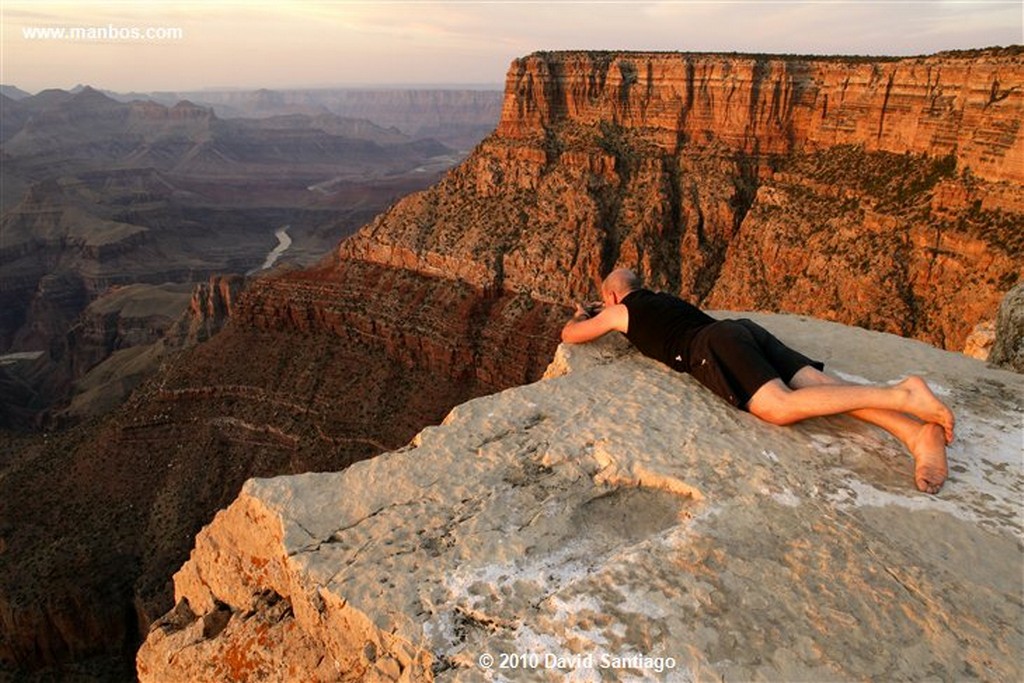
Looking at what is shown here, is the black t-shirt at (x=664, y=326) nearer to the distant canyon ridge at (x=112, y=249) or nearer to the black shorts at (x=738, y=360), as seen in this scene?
the black shorts at (x=738, y=360)

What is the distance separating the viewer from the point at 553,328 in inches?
1441

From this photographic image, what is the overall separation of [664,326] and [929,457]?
112 inches

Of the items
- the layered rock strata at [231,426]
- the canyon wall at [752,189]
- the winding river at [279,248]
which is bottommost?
the winding river at [279,248]

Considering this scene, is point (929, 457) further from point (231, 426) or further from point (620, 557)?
point (231, 426)

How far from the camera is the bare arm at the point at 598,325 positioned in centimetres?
778

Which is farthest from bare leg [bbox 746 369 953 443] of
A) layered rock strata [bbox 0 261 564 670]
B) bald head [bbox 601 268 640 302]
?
layered rock strata [bbox 0 261 564 670]

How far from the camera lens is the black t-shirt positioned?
7142mm

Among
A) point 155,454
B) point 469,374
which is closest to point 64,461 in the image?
point 155,454

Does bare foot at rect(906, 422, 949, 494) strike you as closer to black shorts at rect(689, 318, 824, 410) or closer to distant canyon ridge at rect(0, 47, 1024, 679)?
black shorts at rect(689, 318, 824, 410)

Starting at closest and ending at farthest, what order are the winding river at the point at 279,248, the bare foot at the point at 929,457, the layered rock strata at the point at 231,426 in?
the bare foot at the point at 929,457, the layered rock strata at the point at 231,426, the winding river at the point at 279,248

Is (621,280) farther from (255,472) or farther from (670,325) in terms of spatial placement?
(255,472)

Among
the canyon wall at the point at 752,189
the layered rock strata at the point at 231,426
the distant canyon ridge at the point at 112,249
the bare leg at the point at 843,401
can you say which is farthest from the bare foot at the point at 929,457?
the distant canyon ridge at the point at 112,249

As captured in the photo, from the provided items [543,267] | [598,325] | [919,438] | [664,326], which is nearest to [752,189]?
[543,267]

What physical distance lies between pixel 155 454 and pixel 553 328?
77.9 ft
